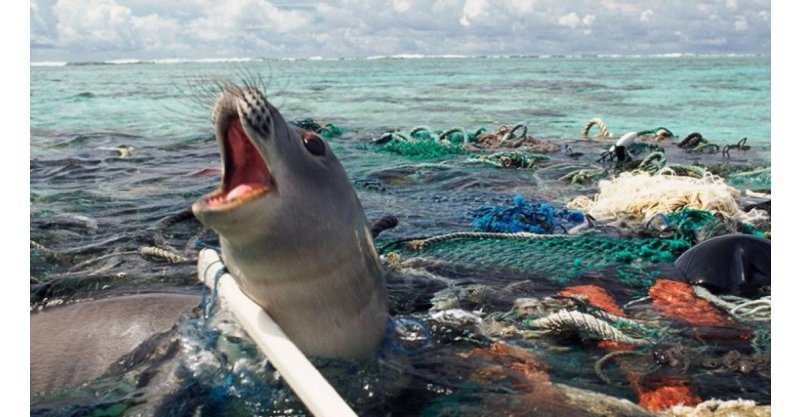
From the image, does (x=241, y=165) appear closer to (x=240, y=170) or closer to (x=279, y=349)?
(x=240, y=170)

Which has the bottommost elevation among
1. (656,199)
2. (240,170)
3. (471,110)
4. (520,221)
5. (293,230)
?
(520,221)

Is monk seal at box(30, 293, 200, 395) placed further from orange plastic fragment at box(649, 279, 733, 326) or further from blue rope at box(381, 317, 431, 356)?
orange plastic fragment at box(649, 279, 733, 326)

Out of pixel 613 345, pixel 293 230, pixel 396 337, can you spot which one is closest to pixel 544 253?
pixel 613 345

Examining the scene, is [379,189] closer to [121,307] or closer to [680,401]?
[121,307]

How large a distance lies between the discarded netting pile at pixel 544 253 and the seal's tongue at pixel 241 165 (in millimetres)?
2494

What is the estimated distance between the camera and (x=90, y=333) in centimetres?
333

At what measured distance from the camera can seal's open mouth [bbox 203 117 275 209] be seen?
2541mm

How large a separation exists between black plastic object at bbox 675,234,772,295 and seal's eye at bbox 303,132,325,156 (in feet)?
8.77

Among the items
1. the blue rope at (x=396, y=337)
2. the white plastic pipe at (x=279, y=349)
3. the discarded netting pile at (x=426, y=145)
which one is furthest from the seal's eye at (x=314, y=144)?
the discarded netting pile at (x=426, y=145)

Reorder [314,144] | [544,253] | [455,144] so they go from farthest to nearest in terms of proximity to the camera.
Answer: [455,144], [544,253], [314,144]

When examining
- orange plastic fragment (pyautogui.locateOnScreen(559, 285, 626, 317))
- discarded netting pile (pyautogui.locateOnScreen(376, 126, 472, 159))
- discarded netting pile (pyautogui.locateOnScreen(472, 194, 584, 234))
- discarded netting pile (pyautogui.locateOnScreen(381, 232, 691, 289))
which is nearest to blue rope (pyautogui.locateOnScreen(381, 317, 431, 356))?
orange plastic fragment (pyautogui.locateOnScreen(559, 285, 626, 317))

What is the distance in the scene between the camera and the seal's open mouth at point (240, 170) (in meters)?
2.54

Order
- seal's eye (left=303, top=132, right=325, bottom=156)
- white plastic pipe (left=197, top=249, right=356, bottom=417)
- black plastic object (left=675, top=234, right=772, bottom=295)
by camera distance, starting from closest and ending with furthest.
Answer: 1. white plastic pipe (left=197, top=249, right=356, bottom=417)
2. seal's eye (left=303, top=132, right=325, bottom=156)
3. black plastic object (left=675, top=234, right=772, bottom=295)

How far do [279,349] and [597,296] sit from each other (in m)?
2.43
